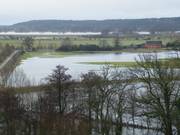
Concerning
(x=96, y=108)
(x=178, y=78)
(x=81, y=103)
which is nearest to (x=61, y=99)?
(x=81, y=103)

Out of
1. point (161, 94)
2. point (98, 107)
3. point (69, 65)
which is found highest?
point (161, 94)

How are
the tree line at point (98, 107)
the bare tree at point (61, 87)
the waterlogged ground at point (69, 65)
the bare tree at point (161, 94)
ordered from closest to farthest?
the bare tree at point (161, 94) → the tree line at point (98, 107) → the bare tree at point (61, 87) → the waterlogged ground at point (69, 65)

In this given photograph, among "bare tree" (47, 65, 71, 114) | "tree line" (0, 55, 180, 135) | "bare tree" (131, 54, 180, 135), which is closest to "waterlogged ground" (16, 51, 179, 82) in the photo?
"bare tree" (47, 65, 71, 114)

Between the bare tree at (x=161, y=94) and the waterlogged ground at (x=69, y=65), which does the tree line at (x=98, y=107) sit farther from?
the waterlogged ground at (x=69, y=65)

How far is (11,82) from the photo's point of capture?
1508 inches

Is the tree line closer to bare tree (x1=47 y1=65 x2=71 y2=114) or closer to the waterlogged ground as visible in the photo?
bare tree (x1=47 y1=65 x2=71 y2=114)

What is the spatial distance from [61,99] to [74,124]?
5485mm

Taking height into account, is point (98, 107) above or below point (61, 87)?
below

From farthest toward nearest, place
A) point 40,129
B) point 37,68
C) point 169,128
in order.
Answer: point 37,68 → point 40,129 → point 169,128

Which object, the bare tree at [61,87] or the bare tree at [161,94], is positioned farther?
the bare tree at [61,87]

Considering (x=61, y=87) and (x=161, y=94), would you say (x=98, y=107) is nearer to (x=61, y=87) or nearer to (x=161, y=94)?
(x=61, y=87)

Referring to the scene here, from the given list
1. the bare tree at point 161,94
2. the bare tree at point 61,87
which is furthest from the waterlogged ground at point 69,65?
the bare tree at point 161,94

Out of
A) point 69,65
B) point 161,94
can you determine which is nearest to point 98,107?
point 161,94

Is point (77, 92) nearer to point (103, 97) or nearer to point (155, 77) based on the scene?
point (103, 97)
